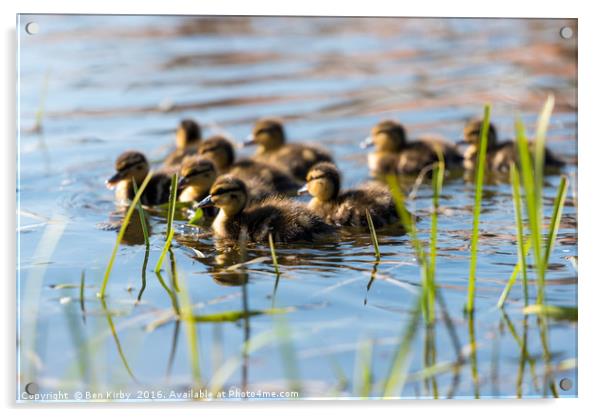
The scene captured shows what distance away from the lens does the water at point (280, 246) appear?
11.0ft

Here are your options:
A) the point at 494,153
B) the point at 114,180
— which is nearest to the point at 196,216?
the point at 114,180

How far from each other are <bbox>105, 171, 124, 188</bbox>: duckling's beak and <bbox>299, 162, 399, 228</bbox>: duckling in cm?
101

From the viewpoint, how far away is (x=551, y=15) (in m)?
3.89

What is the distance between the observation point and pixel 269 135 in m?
6.58

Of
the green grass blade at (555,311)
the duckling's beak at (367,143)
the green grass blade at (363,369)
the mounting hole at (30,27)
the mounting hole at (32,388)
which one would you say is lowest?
the mounting hole at (32,388)

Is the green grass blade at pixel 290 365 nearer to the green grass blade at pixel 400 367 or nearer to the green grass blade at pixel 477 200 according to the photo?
the green grass blade at pixel 400 367

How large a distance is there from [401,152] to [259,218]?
190cm

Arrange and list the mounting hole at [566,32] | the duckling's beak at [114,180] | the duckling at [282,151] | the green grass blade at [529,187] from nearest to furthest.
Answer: the green grass blade at [529,187] → the mounting hole at [566,32] → the duckling's beak at [114,180] → the duckling at [282,151]

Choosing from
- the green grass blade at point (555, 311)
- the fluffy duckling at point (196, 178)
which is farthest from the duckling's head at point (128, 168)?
the green grass blade at point (555, 311)

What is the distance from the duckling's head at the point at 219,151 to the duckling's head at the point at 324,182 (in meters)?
0.99

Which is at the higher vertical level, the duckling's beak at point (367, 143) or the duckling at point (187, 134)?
the duckling at point (187, 134)

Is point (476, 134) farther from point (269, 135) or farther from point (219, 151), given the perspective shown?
point (219, 151)

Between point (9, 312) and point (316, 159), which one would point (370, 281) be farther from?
point (316, 159)

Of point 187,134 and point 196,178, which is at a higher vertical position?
point 187,134
